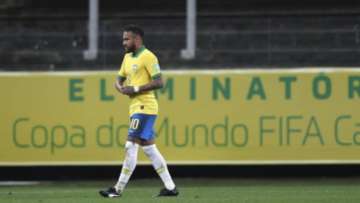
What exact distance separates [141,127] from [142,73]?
1.93 feet

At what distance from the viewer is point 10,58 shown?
1730 centimetres

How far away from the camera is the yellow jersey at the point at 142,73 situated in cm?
1068

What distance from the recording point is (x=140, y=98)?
422 inches

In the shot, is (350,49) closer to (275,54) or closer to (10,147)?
(275,54)

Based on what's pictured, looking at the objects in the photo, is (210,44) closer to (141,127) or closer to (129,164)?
(141,127)

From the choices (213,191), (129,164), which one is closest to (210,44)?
(213,191)

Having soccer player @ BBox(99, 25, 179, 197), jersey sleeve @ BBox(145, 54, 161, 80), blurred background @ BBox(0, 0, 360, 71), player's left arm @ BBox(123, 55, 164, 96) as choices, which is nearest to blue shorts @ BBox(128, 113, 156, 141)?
soccer player @ BBox(99, 25, 179, 197)

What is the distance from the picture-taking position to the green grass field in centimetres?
1068

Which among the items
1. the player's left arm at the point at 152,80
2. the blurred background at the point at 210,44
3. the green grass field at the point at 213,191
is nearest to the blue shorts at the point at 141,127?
the player's left arm at the point at 152,80

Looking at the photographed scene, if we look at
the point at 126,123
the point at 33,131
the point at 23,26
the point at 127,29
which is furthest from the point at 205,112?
the point at 23,26

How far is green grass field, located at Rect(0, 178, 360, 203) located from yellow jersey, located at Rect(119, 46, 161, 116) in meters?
0.98

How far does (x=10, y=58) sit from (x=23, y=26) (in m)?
4.49

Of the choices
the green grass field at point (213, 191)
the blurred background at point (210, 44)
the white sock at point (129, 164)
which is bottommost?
the green grass field at point (213, 191)

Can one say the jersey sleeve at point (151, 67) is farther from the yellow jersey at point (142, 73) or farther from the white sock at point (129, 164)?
the white sock at point (129, 164)
